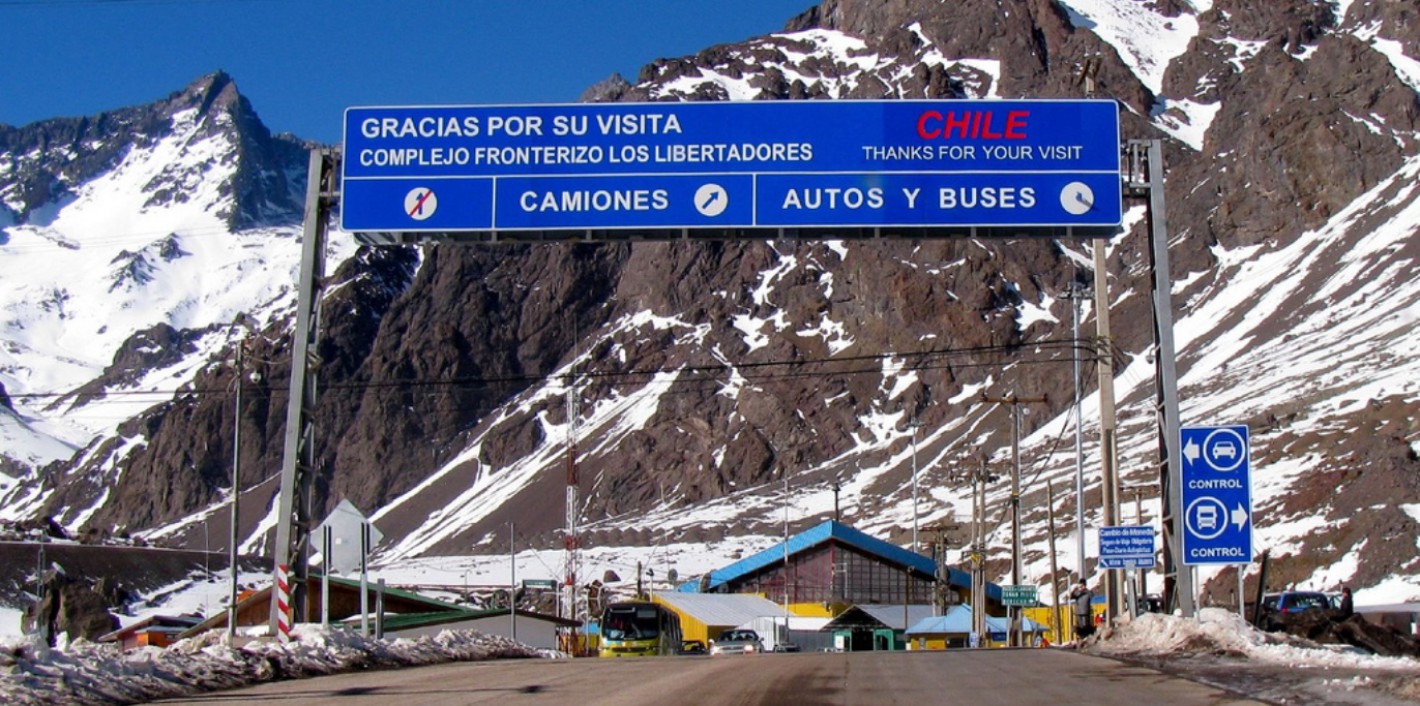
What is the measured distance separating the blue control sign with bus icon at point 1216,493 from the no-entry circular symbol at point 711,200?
8259 millimetres

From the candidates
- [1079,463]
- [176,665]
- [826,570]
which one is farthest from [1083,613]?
[826,570]

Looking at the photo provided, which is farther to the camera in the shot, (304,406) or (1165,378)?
(1165,378)

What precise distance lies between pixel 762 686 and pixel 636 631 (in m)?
36.7

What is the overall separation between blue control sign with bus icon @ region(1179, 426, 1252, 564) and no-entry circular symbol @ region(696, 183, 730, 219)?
8.26 meters

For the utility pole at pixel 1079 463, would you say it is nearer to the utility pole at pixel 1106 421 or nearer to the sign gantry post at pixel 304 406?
the utility pole at pixel 1106 421

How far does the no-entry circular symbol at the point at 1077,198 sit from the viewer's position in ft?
85.7

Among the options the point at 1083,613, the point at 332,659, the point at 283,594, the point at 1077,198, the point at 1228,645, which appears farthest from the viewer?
the point at 1083,613

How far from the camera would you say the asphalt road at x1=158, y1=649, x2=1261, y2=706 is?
50.6 feet

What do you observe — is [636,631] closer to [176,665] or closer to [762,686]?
[176,665]

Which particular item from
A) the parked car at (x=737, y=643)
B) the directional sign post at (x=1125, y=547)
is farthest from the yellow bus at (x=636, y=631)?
the directional sign post at (x=1125, y=547)

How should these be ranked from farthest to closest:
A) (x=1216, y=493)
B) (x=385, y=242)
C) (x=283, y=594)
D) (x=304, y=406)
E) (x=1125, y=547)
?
(x=1125, y=547) → (x=304, y=406) → (x=385, y=242) → (x=283, y=594) → (x=1216, y=493)

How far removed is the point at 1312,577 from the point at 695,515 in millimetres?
119154

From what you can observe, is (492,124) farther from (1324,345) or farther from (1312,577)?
(1324,345)

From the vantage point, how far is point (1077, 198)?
2622 centimetres
